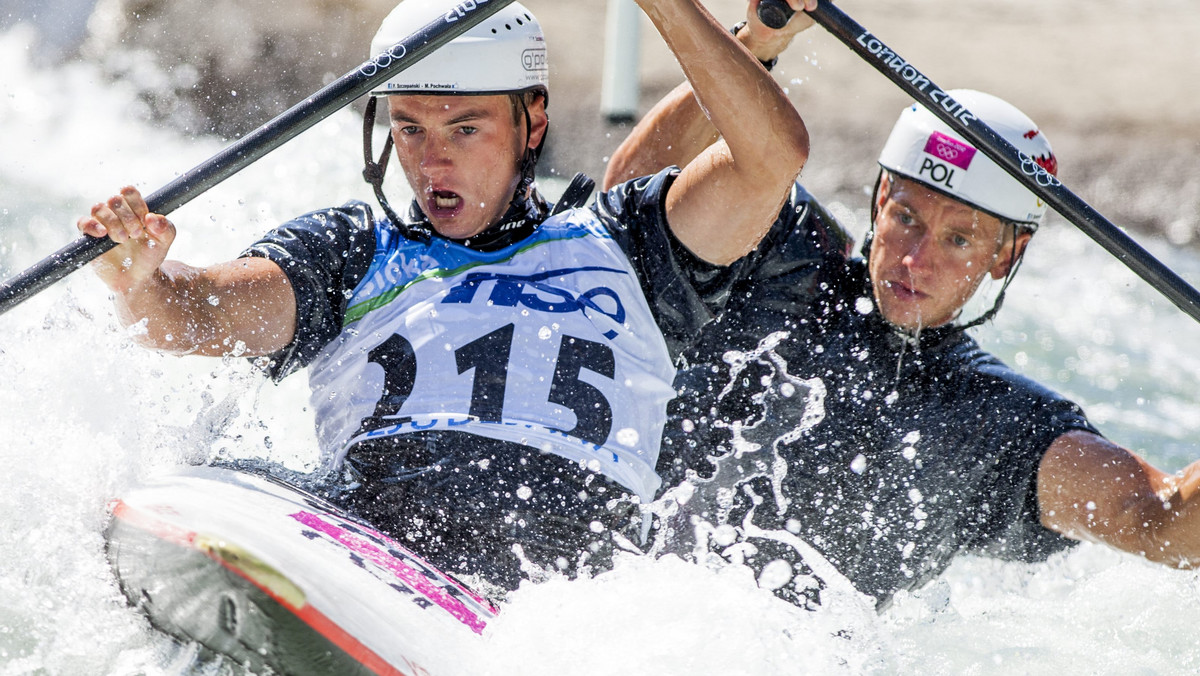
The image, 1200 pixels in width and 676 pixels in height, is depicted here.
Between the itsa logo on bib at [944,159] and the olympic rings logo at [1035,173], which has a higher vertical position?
the itsa logo on bib at [944,159]

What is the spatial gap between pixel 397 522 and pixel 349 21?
7.84 meters

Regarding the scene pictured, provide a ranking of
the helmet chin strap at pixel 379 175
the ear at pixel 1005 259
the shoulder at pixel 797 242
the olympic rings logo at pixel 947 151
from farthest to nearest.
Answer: the ear at pixel 1005 259 → the olympic rings logo at pixel 947 151 → the shoulder at pixel 797 242 → the helmet chin strap at pixel 379 175

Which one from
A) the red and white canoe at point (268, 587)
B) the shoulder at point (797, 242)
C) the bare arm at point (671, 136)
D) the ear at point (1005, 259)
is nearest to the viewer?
the red and white canoe at point (268, 587)

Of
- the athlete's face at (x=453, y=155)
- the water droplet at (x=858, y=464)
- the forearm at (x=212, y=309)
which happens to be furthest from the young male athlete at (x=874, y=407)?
the forearm at (x=212, y=309)

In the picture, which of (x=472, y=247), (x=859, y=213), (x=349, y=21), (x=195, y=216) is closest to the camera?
(x=472, y=247)

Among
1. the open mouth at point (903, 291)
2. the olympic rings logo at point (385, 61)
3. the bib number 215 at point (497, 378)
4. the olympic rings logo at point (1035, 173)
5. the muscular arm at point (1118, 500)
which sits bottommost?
the muscular arm at point (1118, 500)

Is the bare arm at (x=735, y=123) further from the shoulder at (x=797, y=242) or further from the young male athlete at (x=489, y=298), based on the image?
the shoulder at (x=797, y=242)

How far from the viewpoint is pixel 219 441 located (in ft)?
9.21

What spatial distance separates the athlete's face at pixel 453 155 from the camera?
8.94 feet

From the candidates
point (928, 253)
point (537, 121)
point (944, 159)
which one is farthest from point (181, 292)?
point (944, 159)

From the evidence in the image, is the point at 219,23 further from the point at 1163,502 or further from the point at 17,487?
the point at 1163,502

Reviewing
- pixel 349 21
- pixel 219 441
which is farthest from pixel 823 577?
pixel 349 21

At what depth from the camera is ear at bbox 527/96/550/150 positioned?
9.72 ft

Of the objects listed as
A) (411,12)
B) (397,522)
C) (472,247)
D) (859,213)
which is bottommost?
(397,522)
